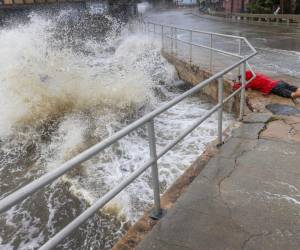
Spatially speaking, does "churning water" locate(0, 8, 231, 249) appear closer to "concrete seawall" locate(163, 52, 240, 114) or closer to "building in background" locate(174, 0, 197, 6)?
"concrete seawall" locate(163, 52, 240, 114)

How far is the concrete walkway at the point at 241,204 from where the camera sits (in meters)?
2.83

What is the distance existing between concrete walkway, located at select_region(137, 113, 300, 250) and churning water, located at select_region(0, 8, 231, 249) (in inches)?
62.4

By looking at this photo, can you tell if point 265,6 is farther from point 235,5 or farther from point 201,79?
point 201,79

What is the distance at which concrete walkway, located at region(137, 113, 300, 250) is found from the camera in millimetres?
2826

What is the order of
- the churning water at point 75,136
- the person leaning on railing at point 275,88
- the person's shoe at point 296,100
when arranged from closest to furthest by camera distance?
the churning water at point 75,136, the person's shoe at point 296,100, the person leaning on railing at point 275,88

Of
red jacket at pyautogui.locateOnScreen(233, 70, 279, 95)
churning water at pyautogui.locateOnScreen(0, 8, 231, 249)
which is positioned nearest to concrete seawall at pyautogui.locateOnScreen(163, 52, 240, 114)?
churning water at pyautogui.locateOnScreen(0, 8, 231, 249)

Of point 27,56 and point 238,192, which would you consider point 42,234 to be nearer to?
point 238,192

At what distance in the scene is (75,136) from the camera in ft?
25.6

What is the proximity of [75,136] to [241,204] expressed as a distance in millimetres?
5234

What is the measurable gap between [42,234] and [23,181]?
1.73m

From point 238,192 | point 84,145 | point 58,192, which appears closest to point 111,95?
point 84,145

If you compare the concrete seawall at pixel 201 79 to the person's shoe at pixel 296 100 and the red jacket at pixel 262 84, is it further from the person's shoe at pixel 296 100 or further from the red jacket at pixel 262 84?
the person's shoe at pixel 296 100

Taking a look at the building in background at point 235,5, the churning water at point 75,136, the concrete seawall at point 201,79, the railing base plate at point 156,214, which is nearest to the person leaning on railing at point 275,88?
the concrete seawall at point 201,79

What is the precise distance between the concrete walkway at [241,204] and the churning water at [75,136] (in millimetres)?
1585
